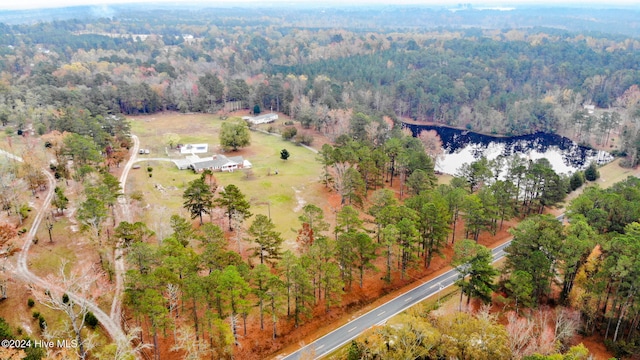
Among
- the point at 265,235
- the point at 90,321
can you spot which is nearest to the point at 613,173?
the point at 265,235

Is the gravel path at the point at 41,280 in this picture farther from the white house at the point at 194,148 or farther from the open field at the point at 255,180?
the white house at the point at 194,148

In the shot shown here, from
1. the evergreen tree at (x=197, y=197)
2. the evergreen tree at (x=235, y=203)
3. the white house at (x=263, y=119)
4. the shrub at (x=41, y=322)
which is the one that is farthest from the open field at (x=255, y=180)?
the shrub at (x=41, y=322)

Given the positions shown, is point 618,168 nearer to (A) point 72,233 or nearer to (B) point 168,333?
(B) point 168,333

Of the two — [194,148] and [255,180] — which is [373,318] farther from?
[194,148]

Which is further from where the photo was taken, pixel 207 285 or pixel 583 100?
pixel 583 100

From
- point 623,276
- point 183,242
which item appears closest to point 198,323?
point 183,242
